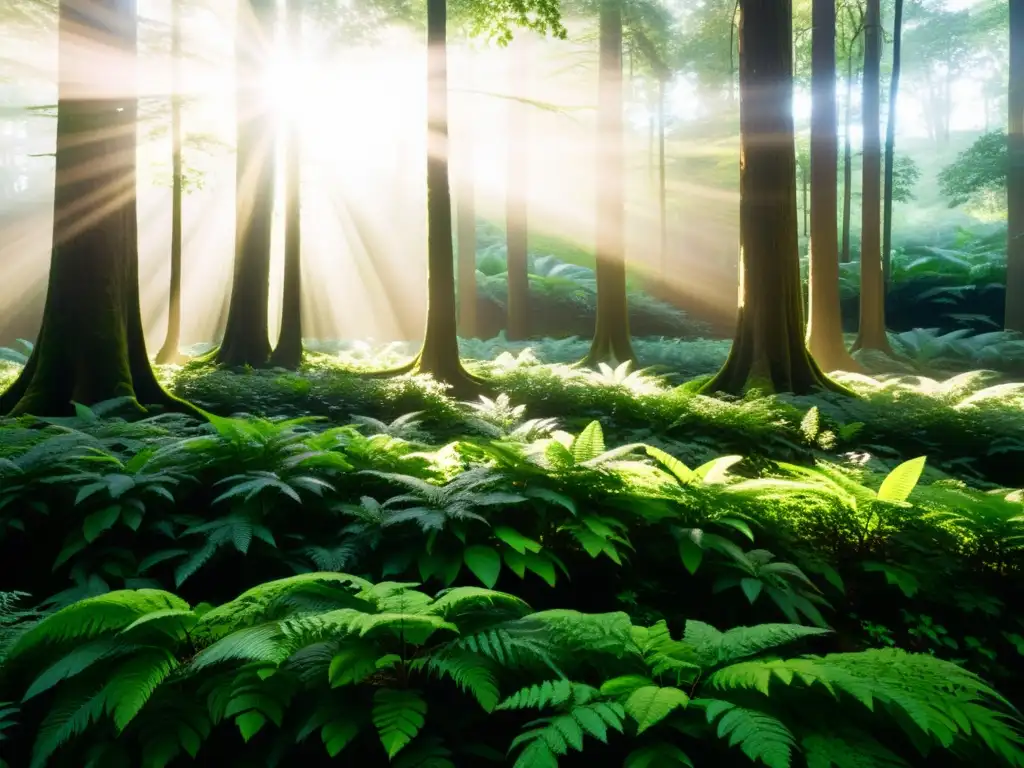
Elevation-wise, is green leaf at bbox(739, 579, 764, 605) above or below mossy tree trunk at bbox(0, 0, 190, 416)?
below

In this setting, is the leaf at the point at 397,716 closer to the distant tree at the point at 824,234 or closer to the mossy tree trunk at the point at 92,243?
the mossy tree trunk at the point at 92,243

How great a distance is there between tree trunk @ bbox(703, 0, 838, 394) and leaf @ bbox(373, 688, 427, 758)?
Result: 754 centimetres

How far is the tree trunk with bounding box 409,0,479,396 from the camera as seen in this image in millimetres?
10570

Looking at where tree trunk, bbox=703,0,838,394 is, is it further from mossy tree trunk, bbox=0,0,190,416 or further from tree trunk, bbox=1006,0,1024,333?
tree trunk, bbox=1006,0,1024,333

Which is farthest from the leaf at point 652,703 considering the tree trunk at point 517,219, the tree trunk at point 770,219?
the tree trunk at point 517,219

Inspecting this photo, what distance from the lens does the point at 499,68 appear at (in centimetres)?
2358

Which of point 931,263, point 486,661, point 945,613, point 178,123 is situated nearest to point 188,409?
point 486,661

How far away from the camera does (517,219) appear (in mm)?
21375

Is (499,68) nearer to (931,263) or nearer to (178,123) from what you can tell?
(178,123)

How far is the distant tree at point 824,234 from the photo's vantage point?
43.6 feet

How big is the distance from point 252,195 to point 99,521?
11776 mm

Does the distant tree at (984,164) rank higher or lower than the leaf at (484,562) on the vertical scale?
higher

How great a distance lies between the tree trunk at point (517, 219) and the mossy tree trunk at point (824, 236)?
9205 millimetres

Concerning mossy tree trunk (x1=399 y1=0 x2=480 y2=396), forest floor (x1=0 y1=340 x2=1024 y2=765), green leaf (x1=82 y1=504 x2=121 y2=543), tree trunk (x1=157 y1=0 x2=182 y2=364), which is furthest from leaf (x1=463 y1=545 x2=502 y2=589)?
tree trunk (x1=157 y1=0 x2=182 y2=364)
